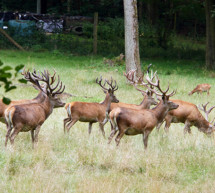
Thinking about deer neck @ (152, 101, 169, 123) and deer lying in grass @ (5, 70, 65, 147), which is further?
deer neck @ (152, 101, 169, 123)

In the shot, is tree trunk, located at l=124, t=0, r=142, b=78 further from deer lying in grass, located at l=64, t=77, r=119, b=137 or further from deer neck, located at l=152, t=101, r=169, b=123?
deer neck, located at l=152, t=101, r=169, b=123

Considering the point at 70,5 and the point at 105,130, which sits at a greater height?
the point at 70,5

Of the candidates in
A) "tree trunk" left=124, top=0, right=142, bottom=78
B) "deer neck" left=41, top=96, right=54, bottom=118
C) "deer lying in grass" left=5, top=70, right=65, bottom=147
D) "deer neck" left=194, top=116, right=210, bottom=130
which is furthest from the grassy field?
"tree trunk" left=124, top=0, right=142, bottom=78

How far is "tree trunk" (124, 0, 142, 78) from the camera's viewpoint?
15281 mm

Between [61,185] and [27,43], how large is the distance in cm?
1852

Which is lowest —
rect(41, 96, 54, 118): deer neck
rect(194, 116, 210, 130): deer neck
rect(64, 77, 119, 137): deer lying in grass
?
rect(194, 116, 210, 130): deer neck

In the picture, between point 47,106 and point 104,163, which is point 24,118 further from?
point 104,163

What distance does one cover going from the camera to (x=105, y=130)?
32.3 feet

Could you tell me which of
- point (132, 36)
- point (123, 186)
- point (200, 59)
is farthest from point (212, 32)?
point (123, 186)

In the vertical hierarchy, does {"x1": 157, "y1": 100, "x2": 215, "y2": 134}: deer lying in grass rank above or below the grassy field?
above

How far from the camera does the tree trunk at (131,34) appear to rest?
15.3m

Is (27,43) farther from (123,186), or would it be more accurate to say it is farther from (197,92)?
(123,186)

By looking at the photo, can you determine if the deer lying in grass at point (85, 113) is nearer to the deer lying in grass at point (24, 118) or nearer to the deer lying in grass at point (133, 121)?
the deer lying in grass at point (24, 118)

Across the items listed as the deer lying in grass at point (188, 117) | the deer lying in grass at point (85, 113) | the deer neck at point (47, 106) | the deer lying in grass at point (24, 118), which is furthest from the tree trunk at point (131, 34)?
the deer lying in grass at point (24, 118)
